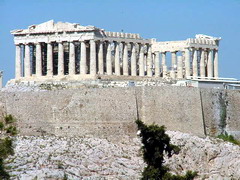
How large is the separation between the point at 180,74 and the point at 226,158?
18430 mm

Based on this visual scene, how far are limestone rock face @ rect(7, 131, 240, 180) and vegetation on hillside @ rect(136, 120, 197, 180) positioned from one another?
22.9 feet

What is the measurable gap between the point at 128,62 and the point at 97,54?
5524 millimetres

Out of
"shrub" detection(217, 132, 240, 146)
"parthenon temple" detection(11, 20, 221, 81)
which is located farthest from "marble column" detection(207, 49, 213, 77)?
"shrub" detection(217, 132, 240, 146)

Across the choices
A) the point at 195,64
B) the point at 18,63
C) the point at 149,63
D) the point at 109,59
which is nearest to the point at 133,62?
the point at 149,63

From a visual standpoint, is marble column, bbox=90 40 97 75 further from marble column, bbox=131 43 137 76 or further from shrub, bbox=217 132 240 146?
shrub, bbox=217 132 240 146

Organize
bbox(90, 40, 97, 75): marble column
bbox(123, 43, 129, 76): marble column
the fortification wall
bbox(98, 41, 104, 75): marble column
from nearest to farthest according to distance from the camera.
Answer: the fortification wall → bbox(90, 40, 97, 75): marble column → bbox(98, 41, 104, 75): marble column → bbox(123, 43, 129, 76): marble column

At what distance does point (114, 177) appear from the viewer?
82125 millimetres

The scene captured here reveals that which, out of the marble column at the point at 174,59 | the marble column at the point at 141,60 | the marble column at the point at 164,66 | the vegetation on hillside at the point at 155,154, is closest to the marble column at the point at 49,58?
the marble column at the point at 141,60

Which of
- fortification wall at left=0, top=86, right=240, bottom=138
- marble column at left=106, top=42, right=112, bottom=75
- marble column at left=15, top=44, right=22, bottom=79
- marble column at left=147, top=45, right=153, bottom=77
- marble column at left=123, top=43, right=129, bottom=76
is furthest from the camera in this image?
marble column at left=147, top=45, right=153, bottom=77

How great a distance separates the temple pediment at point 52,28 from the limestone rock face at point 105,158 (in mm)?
15632

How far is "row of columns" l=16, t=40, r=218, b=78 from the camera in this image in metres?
101

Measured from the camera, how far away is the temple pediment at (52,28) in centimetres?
10080

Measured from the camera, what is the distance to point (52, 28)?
102m

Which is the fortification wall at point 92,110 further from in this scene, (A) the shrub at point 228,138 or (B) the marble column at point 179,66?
(B) the marble column at point 179,66
